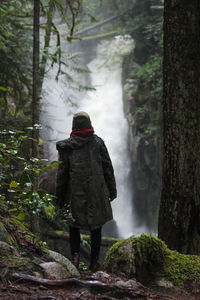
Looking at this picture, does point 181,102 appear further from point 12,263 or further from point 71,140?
point 12,263

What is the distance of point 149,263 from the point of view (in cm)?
307

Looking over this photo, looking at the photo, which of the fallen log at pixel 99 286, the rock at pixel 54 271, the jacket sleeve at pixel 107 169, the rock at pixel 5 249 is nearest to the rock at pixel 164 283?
the fallen log at pixel 99 286

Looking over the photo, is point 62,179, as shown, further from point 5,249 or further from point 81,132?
point 5,249

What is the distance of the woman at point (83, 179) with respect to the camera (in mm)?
3539

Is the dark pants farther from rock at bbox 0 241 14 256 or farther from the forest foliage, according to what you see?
rock at bbox 0 241 14 256

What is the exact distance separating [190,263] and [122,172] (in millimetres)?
13988

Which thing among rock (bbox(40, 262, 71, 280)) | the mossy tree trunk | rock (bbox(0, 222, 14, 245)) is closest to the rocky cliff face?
the mossy tree trunk

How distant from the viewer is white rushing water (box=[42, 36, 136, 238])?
16875mm

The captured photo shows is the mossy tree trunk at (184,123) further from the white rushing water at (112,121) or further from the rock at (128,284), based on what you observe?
the white rushing water at (112,121)

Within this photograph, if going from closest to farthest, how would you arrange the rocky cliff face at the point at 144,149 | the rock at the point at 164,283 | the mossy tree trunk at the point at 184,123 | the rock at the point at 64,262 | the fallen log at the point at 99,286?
the fallen log at the point at 99,286, the rock at the point at 164,283, the rock at the point at 64,262, the mossy tree trunk at the point at 184,123, the rocky cliff face at the point at 144,149

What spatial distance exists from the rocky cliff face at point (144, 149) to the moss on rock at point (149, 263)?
10.9m

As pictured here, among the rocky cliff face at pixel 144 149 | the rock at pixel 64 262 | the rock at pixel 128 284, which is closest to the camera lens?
the rock at pixel 128 284

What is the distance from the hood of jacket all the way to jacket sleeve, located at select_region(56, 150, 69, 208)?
0.27ft

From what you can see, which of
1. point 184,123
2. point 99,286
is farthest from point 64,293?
point 184,123
